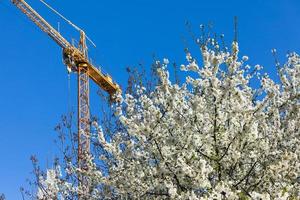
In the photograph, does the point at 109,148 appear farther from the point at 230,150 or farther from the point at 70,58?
the point at 70,58

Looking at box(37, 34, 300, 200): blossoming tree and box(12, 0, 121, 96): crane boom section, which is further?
box(12, 0, 121, 96): crane boom section

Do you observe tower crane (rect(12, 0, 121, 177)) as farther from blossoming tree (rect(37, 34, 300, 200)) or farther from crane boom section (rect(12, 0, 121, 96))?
blossoming tree (rect(37, 34, 300, 200))

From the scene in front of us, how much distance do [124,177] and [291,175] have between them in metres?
2.66

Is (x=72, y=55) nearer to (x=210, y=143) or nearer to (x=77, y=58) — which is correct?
(x=77, y=58)

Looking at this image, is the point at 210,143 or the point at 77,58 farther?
the point at 77,58

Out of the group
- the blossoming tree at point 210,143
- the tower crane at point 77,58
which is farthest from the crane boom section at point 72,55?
the blossoming tree at point 210,143

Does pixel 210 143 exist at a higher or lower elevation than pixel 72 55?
lower

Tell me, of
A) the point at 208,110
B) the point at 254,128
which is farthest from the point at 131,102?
the point at 254,128

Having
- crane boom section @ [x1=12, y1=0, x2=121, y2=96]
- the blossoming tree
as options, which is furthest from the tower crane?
the blossoming tree

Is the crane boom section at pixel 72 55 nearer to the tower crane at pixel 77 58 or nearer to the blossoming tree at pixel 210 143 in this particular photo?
the tower crane at pixel 77 58

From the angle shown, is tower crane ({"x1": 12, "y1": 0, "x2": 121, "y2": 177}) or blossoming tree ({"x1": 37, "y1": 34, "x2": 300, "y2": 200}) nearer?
blossoming tree ({"x1": 37, "y1": 34, "x2": 300, "y2": 200})

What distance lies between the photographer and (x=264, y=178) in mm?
8086

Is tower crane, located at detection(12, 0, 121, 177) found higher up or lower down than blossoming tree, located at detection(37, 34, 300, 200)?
higher up

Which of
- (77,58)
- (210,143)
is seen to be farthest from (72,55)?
(210,143)
